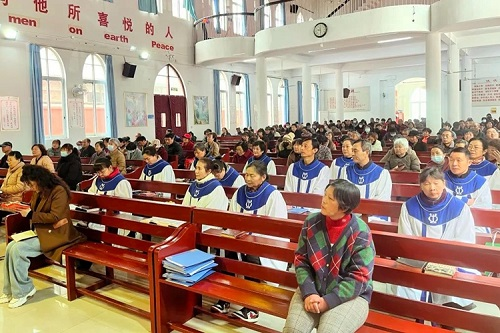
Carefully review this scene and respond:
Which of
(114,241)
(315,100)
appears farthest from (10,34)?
(315,100)

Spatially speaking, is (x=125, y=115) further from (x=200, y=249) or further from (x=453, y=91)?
(x=200, y=249)

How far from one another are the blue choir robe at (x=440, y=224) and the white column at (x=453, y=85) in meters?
12.1

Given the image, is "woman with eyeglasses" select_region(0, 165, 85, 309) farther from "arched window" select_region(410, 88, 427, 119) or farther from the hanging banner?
"arched window" select_region(410, 88, 427, 119)

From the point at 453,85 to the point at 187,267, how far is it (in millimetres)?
13403

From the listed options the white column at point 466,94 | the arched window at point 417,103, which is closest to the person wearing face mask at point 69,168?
the white column at point 466,94

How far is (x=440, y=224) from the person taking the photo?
10.4 feet

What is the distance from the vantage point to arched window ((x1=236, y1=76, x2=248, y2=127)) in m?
19.5

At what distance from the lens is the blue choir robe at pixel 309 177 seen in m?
5.47

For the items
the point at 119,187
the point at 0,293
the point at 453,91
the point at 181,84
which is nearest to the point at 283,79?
the point at 181,84

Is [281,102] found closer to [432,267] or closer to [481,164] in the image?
[481,164]

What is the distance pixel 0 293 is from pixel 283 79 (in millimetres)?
20068

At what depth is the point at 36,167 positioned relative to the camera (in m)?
4.05

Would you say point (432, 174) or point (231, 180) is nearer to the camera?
point (432, 174)

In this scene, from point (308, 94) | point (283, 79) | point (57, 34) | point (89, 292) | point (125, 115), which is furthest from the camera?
point (283, 79)
